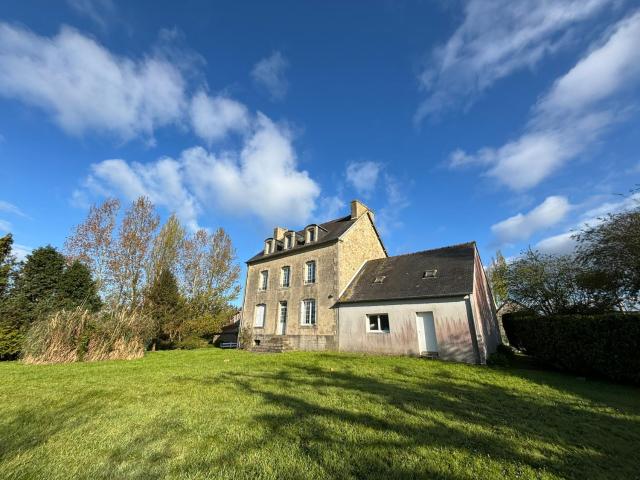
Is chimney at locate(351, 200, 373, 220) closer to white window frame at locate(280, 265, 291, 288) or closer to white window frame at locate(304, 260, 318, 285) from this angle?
white window frame at locate(304, 260, 318, 285)

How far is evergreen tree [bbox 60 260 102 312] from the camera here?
14.9 meters

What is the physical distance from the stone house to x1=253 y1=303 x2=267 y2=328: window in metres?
A: 0.08

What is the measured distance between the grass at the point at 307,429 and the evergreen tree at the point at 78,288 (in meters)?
9.13

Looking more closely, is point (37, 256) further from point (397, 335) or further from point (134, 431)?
point (397, 335)

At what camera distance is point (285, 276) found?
18438mm

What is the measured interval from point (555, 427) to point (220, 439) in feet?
15.7

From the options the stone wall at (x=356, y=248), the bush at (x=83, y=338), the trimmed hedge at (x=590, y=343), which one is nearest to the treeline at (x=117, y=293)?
the bush at (x=83, y=338)

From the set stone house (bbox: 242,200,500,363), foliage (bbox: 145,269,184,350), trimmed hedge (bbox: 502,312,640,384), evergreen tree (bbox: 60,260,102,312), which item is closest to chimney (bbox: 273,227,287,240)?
stone house (bbox: 242,200,500,363)

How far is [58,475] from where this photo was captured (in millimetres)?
2707

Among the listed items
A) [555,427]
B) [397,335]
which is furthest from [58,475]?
[397,335]

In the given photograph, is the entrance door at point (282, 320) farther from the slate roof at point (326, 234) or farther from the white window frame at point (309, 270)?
the slate roof at point (326, 234)

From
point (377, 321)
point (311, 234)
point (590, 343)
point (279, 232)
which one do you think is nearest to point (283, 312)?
point (311, 234)

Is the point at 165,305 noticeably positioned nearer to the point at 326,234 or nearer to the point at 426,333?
the point at 326,234

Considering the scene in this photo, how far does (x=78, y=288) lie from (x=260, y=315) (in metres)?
9.82
